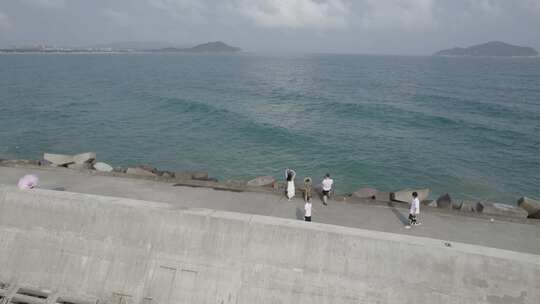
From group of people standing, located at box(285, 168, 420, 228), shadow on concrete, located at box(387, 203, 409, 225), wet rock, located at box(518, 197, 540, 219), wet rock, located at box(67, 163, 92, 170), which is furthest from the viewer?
wet rock, located at box(67, 163, 92, 170)

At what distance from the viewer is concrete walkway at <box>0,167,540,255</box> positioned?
31.9ft

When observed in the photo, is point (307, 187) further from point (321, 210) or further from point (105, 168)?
point (105, 168)

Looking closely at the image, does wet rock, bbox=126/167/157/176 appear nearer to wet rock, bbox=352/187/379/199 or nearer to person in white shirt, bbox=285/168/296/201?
person in white shirt, bbox=285/168/296/201

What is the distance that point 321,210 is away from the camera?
11.1m

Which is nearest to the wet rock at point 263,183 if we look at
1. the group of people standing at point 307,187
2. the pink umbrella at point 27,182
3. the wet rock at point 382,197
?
the group of people standing at point 307,187

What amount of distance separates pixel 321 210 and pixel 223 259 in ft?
12.5

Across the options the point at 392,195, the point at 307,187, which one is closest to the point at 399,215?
the point at 392,195

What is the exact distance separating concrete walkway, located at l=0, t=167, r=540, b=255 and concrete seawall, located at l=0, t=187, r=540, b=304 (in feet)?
4.46

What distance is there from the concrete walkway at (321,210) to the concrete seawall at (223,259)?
1.36 metres

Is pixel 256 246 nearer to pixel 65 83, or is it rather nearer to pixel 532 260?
pixel 532 260

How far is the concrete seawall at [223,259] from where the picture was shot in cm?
757

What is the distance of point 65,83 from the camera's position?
6103 centimetres

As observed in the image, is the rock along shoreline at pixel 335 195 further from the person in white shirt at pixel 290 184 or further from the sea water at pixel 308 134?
the sea water at pixel 308 134

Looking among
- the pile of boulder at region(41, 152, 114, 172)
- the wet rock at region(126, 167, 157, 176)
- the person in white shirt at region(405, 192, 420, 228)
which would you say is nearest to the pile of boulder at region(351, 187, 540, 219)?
the person in white shirt at region(405, 192, 420, 228)
